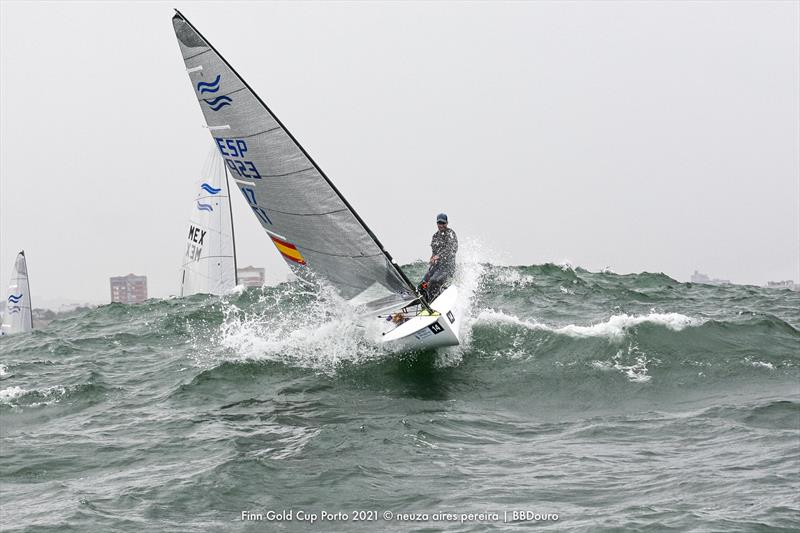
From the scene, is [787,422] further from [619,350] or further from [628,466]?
[619,350]

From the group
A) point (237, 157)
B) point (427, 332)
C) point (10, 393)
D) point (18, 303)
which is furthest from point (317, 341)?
point (18, 303)

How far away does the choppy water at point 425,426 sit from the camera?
21.6ft

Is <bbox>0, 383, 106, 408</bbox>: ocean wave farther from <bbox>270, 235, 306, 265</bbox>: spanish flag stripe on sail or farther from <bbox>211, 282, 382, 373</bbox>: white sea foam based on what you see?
<bbox>270, 235, 306, 265</bbox>: spanish flag stripe on sail

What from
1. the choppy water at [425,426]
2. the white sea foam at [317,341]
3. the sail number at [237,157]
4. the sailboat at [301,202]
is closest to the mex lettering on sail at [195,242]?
the choppy water at [425,426]

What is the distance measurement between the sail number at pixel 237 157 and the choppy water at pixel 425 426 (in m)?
2.34

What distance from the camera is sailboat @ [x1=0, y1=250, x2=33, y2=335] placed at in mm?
32781

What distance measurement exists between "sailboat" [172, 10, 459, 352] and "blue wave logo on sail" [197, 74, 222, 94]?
1cm

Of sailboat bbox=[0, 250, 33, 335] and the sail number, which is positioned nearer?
the sail number

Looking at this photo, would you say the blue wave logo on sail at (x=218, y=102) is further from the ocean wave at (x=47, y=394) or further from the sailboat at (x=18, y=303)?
the sailboat at (x=18, y=303)

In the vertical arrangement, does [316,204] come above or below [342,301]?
above

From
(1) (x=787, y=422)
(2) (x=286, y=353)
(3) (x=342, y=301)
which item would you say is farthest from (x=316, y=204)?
(1) (x=787, y=422)

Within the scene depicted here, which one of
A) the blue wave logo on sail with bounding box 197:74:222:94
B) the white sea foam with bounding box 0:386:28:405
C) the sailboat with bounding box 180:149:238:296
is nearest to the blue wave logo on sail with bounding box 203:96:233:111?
the blue wave logo on sail with bounding box 197:74:222:94

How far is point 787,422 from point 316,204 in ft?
20.9

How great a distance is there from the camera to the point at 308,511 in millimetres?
6746
